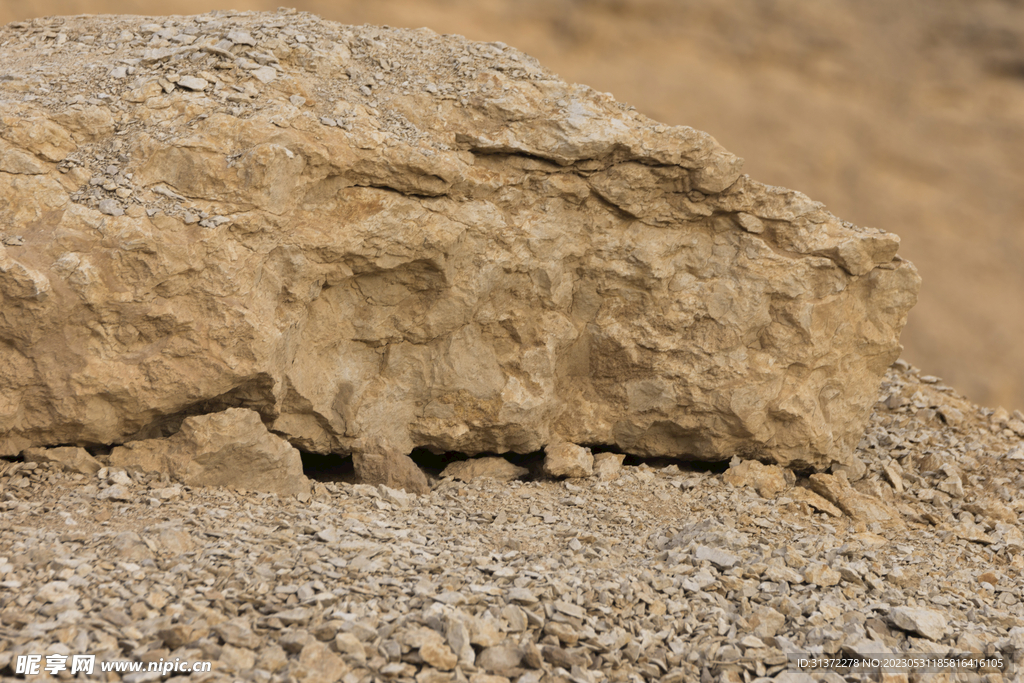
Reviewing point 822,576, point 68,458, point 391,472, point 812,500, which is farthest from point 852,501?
point 68,458

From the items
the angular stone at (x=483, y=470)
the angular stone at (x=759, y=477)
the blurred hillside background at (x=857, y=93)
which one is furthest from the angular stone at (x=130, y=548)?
the blurred hillside background at (x=857, y=93)

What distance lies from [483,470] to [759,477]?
5.60ft

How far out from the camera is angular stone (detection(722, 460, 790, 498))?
188 inches

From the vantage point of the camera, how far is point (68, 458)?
12.3ft

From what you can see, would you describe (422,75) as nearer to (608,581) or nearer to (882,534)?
(608,581)

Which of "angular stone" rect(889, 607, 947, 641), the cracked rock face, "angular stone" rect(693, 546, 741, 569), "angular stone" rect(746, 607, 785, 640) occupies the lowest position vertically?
"angular stone" rect(746, 607, 785, 640)

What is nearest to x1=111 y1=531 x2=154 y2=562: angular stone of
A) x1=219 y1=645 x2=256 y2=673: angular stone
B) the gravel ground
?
the gravel ground

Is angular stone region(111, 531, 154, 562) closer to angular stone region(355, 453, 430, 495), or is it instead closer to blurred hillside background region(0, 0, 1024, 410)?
angular stone region(355, 453, 430, 495)

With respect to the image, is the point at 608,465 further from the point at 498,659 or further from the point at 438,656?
the point at 438,656

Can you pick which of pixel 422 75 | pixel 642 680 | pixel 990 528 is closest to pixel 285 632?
pixel 642 680

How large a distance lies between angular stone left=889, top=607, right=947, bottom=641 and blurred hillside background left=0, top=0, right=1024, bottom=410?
9459 mm

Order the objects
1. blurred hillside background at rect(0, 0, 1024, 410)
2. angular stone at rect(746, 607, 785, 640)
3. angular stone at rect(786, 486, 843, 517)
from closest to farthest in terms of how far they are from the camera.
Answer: angular stone at rect(746, 607, 785, 640), angular stone at rect(786, 486, 843, 517), blurred hillside background at rect(0, 0, 1024, 410)

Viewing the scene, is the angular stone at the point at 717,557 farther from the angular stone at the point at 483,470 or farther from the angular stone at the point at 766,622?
the angular stone at the point at 483,470

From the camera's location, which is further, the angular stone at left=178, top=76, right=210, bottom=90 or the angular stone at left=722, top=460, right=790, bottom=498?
the angular stone at left=722, top=460, right=790, bottom=498
